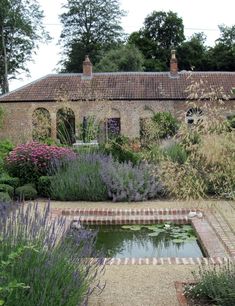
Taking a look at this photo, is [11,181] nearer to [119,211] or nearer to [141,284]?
[119,211]

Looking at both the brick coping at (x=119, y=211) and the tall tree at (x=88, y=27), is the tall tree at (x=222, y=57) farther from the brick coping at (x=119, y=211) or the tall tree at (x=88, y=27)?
the brick coping at (x=119, y=211)

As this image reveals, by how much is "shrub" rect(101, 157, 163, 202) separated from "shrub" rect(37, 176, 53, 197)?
1313 millimetres

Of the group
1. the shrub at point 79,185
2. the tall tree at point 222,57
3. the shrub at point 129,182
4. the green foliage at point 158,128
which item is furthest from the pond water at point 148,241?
the tall tree at point 222,57

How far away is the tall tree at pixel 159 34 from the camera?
156 ft

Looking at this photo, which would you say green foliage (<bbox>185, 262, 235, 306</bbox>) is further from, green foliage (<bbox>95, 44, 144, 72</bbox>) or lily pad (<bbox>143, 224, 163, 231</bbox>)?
green foliage (<bbox>95, 44, 144, 72</bbox>)

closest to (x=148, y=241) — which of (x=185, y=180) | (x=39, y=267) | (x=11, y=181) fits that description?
(x=185, y=180)

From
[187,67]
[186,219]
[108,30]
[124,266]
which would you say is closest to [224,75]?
[187,67]

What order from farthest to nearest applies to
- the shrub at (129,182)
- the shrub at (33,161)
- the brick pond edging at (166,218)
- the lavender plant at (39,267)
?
the shrub at (33,161) → the shrub at (129,182) → the brick pond edging at (166,218) → the lavender plant at (39,267)

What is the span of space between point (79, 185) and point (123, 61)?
29.3m

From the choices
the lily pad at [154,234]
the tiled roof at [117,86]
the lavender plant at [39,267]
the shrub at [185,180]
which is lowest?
the lily pad at [154,234]

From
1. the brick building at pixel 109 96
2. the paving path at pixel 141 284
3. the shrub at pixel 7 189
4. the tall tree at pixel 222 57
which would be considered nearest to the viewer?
the paving path at pixel 141 284

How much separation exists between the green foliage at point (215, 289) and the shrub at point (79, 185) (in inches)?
241

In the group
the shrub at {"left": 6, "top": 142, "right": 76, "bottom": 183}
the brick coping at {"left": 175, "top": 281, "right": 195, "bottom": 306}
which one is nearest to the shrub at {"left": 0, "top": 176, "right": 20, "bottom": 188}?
the shrub at {"left": 6, "top": 142, "right": 76, "bottom": 183}

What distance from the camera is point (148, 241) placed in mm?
7820
